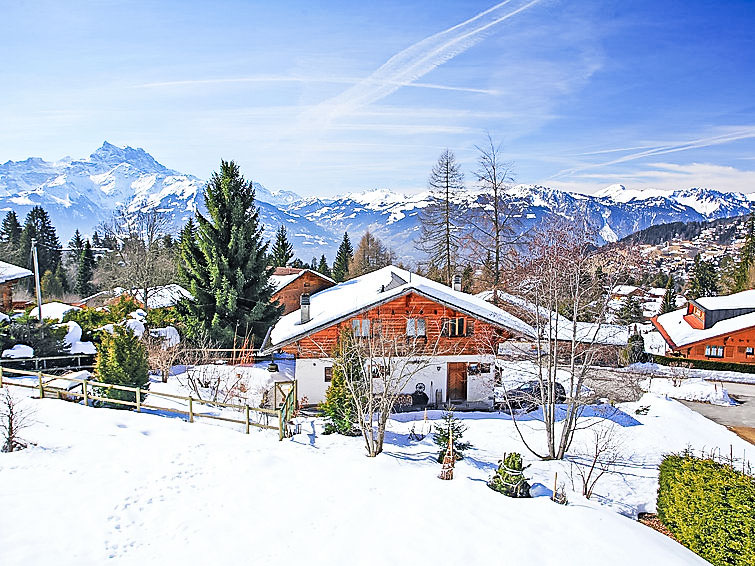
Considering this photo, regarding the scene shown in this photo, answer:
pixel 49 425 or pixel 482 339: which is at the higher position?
pixel 482 339

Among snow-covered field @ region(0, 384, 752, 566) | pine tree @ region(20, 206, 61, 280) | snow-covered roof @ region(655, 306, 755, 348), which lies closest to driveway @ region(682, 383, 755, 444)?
snow-covered roof @ region(655, 306, 755, 348)

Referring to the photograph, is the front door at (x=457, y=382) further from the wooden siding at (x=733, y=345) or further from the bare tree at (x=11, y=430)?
the wooden siding at (x=733, y=345)

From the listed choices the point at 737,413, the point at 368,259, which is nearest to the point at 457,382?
the point at 737,413

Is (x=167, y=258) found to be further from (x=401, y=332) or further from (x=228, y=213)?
(x=401, y=332)

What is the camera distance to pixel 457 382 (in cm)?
Answer: 2267

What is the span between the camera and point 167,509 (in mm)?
9961

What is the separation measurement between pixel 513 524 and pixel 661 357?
38124 mm

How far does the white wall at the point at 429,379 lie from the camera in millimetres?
21391

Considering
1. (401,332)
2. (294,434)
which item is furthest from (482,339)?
(294,434)

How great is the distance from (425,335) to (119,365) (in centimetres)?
1245

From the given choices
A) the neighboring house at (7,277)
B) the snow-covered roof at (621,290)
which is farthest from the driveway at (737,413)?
the neighboring house at (7,277)

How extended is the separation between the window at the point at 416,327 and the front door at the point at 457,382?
2.16m

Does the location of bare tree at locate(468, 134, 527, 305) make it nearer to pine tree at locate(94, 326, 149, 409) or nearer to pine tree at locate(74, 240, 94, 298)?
pine tree at locate(94, 326, 149, 409)

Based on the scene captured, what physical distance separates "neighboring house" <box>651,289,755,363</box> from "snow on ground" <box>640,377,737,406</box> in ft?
40.2
